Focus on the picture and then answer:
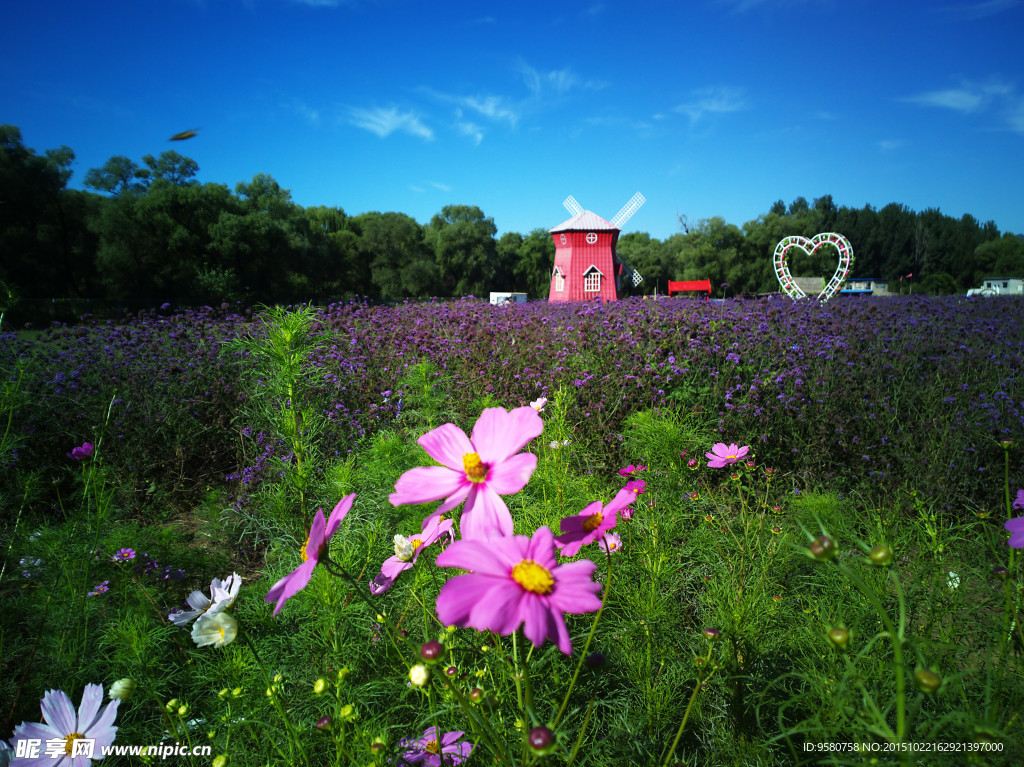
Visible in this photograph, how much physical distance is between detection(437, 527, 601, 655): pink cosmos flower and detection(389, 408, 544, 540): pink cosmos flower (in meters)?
0.07

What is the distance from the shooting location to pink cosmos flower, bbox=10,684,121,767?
0.77 meters

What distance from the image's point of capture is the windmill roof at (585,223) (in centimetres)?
2191

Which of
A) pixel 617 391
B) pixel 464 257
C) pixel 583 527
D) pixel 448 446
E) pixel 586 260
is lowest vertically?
pixel 617 391

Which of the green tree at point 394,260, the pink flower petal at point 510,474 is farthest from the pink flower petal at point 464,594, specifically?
the green tree at point 394,260

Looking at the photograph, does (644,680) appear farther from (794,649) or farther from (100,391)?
(100,391)

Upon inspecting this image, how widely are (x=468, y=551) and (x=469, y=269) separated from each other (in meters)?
35.0

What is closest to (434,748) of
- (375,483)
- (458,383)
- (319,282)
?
(375,483)

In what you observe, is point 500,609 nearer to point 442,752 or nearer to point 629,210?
point 442,752

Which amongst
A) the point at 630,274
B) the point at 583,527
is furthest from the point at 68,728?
the point at 630,274

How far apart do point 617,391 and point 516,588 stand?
3.09 meters

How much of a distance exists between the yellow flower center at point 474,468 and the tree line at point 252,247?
15441 millimetres

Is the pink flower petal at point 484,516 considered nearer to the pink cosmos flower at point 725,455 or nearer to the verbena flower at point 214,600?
the verbena flower at point 214,600

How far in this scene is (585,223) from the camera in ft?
73.3

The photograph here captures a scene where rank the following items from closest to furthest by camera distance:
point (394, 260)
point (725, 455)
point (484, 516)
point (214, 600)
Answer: point (484, 516) → point (214, 600) → point (725, 455) → point (394, 260)
